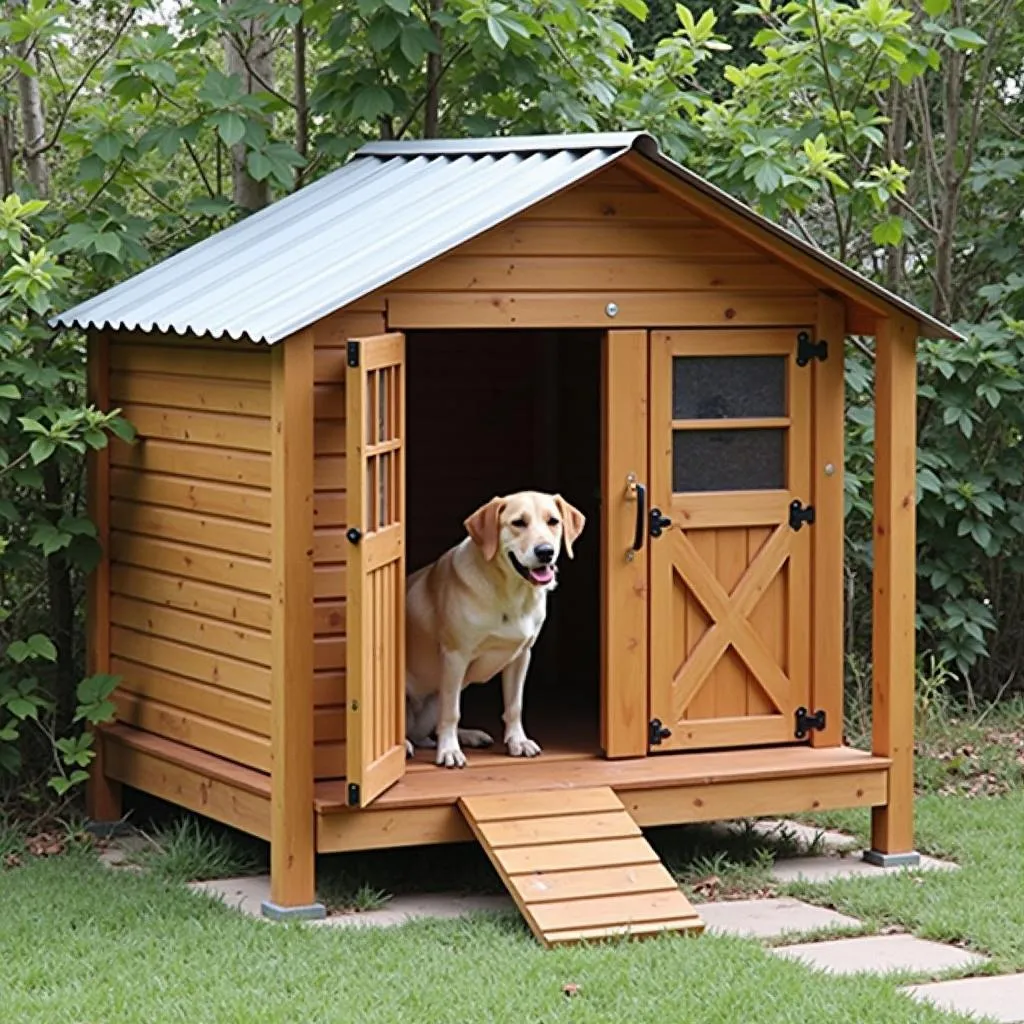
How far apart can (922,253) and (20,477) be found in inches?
230

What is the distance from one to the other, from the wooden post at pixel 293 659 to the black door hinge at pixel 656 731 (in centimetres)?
143

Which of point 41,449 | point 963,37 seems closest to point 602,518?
point 41,449

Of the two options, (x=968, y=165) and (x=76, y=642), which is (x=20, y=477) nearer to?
(x=76, y=642)

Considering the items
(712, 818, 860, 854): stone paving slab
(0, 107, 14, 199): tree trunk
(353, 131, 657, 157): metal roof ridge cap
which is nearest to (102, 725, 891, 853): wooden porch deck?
(712, 818, 860, 854): stone paving slab

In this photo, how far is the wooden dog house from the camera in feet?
23.9

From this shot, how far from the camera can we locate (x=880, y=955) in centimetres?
687

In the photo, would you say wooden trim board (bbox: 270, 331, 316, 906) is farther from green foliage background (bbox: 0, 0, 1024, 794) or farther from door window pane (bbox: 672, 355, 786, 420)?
door window pane (bbox: 672, 355, 786, 420)

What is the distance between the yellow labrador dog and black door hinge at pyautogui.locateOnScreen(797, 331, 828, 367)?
1.07 metres

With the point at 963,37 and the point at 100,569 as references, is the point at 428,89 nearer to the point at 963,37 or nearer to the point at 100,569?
the point at 963,37

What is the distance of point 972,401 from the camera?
11031 millimetres

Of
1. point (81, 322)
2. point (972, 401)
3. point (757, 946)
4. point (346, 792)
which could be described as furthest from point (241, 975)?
point (972, 401)

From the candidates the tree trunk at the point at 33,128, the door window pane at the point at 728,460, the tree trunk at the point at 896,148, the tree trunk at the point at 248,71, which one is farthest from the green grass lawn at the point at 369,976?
the tree trunk at the point at 896,148

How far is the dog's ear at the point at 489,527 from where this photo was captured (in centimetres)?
786

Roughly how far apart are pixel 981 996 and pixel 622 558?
2267 mm
